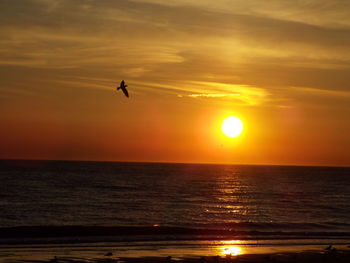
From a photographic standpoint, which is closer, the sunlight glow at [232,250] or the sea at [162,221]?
the sunlight glow at [232,250]

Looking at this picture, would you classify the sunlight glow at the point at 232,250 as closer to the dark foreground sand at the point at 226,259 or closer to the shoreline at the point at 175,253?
the shoreline at the point at 175,253

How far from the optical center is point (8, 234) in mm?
38250

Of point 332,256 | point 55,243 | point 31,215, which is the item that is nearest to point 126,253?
point 55,243

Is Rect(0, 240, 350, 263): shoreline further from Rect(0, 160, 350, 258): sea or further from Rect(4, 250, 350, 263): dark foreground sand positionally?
Rect(0, 160, 350, 258): sea

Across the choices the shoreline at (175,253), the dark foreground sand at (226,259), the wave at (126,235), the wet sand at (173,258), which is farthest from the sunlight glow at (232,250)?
the wave at (126,235)

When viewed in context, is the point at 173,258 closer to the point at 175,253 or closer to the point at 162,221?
the point at 175,253

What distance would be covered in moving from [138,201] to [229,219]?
2228 centimetres

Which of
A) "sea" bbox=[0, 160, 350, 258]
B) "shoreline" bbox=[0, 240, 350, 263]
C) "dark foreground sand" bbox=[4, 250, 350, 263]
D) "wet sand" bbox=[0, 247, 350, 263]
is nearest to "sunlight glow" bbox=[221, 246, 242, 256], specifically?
"shoreline" bbox=[0, 240, 350, 263]

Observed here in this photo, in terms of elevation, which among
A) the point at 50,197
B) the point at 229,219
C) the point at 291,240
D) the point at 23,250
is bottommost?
the point at 23,250

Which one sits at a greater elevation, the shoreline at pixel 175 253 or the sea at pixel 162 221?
the sea at pixel 162 221

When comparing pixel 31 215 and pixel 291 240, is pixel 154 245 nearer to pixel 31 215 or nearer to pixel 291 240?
pixel 291 240

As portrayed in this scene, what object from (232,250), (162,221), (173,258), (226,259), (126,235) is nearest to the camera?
(226,259)

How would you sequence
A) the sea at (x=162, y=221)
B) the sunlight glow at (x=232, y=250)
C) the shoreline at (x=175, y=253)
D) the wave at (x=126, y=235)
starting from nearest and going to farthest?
the shoreline at (x=175, y=253) → the sunlight glow at (x=232, y=250) → the wave at (x=126, y=235) → the sea at (x=162, y=221)

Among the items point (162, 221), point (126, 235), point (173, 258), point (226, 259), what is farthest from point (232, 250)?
point (162, 221)
